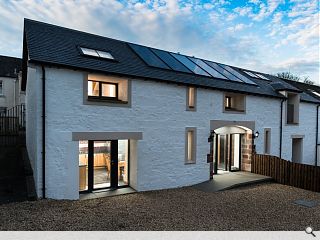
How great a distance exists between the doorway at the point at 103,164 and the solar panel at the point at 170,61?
485cm

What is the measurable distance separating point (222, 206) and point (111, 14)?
10438 mm

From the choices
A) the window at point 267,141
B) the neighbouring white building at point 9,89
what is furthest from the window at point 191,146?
the neighbouring white building at point 9,89

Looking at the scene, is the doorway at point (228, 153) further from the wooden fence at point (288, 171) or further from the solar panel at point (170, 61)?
the solar panel at point (170, 61)

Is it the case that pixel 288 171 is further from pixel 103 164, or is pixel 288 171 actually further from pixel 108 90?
pixel 108 90

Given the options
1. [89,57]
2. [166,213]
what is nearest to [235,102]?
[89,57]

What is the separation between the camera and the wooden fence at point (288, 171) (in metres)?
11.4

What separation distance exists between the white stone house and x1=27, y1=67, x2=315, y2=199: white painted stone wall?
36 millimetres

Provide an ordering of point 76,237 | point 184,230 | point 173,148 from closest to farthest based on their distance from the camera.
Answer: point 76,237
point 184,230
point 173,148

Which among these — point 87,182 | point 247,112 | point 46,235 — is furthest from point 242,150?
point 46,235

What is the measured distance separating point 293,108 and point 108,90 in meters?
14.4

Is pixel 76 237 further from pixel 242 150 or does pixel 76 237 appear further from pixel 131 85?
pixel 242 150

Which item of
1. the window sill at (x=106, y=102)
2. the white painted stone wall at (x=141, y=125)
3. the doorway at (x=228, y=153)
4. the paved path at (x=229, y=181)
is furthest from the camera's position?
the doorway at (x=228, y=153)

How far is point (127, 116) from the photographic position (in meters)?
9.84

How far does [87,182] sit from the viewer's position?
31.7 feet
